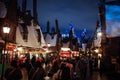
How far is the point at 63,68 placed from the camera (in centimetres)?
1300

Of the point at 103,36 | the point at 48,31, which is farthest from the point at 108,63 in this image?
the point at 48,31

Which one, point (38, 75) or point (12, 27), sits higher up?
point (12, 27)

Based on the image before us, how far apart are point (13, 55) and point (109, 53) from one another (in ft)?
40.7

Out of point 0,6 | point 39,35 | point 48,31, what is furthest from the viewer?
point 48,31

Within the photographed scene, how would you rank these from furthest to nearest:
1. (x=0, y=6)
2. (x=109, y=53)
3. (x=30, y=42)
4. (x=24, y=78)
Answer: (x=30, y=42) → (x=109, y=53) → (x=0, y=6) → (x=24, y=78)

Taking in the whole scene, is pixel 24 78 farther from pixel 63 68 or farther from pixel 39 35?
pixel 39 35

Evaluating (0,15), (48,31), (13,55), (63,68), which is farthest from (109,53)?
(48,31)

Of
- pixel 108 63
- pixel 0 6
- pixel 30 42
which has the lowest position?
pixel 108 63

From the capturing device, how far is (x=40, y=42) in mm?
48469

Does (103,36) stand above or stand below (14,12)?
below

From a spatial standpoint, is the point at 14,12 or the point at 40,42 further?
the point at 40,42

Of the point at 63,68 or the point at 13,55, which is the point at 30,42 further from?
the point at 63,68

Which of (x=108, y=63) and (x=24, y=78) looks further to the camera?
(x=108, y=63)

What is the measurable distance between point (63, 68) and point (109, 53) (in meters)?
21.7
